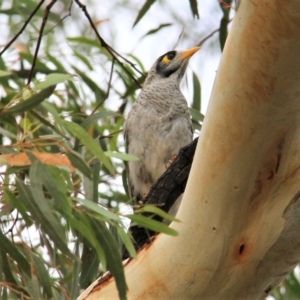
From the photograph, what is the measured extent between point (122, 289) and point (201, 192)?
0.91ft

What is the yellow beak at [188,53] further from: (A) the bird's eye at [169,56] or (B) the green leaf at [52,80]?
(B) the green leaf at [52,80]

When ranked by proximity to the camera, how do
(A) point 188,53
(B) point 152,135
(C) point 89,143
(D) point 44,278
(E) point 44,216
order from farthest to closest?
(A) point 188,53
(B) point 152,135
(D) point 44,278
(C) point 89,143
(E) point 44,216

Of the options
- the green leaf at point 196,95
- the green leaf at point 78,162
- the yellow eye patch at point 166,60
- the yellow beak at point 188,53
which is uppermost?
the yellow eye patch at point 166,60

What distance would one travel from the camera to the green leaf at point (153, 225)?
68.5 inches

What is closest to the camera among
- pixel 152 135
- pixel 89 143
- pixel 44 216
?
pixel 44 216

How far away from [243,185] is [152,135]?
5.41 ft

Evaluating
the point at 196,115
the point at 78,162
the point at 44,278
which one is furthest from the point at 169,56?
the point at 78,162

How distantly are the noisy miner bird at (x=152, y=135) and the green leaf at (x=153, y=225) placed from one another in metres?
1.57

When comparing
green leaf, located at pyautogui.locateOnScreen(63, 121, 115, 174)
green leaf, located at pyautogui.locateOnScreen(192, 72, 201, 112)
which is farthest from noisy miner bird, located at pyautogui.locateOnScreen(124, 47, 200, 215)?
green leaf, located at pyautogui.locateOnScreen(63, 121, 115, 174)

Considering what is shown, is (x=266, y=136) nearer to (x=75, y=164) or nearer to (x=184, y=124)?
(x=75, y=164)

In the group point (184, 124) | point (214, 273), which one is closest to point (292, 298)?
point (184, 124)

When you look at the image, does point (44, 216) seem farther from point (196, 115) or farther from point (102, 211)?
point (196, 115)

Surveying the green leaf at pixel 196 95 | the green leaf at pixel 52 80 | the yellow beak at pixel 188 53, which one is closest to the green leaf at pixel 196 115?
the green leaf at pixel 196 95

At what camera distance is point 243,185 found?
5.92ft
